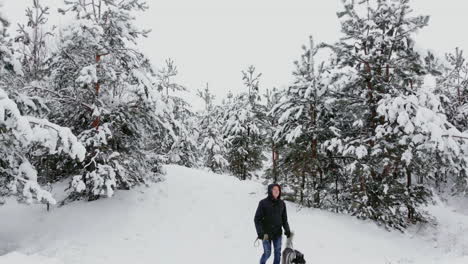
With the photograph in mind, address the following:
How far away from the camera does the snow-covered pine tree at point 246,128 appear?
2147cm

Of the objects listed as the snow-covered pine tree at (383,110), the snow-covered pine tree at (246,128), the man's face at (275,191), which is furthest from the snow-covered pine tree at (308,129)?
the snow-covered pine tree at (246,128)

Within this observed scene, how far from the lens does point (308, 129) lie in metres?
12.4

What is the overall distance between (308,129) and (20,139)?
8.72 m

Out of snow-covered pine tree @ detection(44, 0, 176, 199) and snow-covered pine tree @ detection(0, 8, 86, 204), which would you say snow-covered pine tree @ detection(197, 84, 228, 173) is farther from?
snow-covered pine tree @ detection(0, 8, 86, 204)

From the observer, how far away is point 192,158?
86.1 feet

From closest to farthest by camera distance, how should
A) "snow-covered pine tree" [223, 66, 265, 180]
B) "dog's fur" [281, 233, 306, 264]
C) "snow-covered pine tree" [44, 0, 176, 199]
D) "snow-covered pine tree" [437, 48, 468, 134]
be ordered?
"dog's fur" [281, 233, 306, 264] < "snow-covered pine tree" [44, 0, 176, 199] < "snow-covered pine tree" [437, 48, 468, 134] < "snow-covered pine tree" [223, 66, 265, 180]

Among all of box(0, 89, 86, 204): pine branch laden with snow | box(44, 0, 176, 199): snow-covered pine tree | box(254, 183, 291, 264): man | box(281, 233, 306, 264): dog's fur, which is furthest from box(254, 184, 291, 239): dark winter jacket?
box(44, 0, 176, 199): snow-covered pine tree

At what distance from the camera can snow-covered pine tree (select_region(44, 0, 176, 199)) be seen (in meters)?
10.3

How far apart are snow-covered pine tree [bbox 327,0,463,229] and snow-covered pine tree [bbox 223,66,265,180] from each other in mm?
8954

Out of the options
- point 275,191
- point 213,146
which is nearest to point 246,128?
point 213,146

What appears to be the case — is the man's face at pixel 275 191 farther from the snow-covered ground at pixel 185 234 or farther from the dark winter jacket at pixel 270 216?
the snow-covered ground at pixel 185 234

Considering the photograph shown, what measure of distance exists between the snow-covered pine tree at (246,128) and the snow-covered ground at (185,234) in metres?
8.46

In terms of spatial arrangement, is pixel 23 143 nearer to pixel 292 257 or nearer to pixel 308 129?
pixel 292 257

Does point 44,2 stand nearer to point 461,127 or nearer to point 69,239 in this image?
point 69,239
